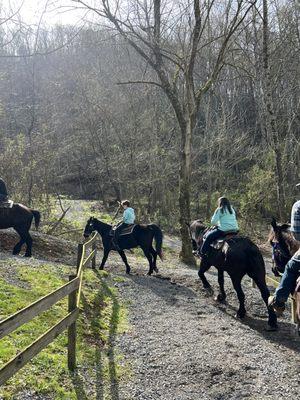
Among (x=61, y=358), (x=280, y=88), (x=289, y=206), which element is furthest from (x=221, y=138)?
(x=61, y=358)

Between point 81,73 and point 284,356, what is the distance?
2951cm

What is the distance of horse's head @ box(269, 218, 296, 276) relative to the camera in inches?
335

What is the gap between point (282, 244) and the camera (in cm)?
865

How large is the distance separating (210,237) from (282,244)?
2.23 m

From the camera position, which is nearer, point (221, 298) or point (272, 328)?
point (272, 328)

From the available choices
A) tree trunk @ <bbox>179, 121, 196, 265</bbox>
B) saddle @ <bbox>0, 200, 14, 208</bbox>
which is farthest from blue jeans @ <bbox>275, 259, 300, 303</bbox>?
saddle @ <bbox>0, 200, 14, 208</bbox>

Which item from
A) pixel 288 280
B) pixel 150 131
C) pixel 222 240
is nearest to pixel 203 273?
pixel 222 240

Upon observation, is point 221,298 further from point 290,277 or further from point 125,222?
point 125,222

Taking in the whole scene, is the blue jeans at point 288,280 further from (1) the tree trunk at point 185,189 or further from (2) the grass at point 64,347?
(1) the tree trunk at point 185,189

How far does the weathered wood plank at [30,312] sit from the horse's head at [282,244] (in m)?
4.47

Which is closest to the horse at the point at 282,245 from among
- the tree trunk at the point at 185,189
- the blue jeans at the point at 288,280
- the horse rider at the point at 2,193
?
the blue jeans at the point at 288,280

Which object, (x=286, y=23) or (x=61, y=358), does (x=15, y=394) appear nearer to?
(x=61, y=358)

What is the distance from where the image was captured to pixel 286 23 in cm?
2769

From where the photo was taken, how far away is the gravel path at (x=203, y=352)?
5594 mm
